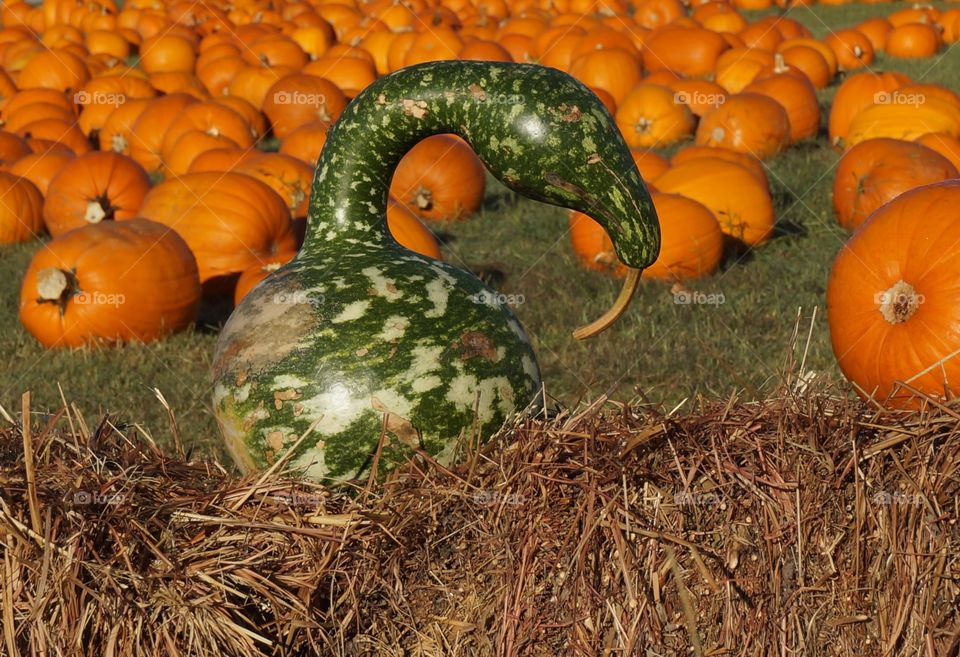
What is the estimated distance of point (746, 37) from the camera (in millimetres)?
15273

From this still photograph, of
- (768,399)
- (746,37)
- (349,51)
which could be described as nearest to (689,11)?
(746,37)

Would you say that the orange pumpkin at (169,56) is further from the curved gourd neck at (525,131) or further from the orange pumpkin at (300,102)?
the curved gourd neck at (525,131)

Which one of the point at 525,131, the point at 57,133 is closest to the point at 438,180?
the point at 57,133

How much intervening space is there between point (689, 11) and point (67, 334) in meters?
16.9

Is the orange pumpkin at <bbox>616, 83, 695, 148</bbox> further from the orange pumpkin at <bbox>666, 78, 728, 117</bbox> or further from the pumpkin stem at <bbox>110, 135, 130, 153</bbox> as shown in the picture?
the pumpkin stem at <bbox>110, 135, 130, 153</bbox>

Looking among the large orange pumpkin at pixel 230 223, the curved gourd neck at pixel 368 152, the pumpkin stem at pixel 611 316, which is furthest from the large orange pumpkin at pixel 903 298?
the large orange pumpkin at pixel 230 223

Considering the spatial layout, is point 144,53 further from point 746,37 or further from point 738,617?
point 738,617

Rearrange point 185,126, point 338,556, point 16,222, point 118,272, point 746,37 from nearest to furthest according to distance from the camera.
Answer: point 338,556
point 118,272
point 16,222
point 185,126
point 746,37

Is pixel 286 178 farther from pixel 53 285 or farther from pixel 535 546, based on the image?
pixel 535 546

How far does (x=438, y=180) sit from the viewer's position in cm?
898
